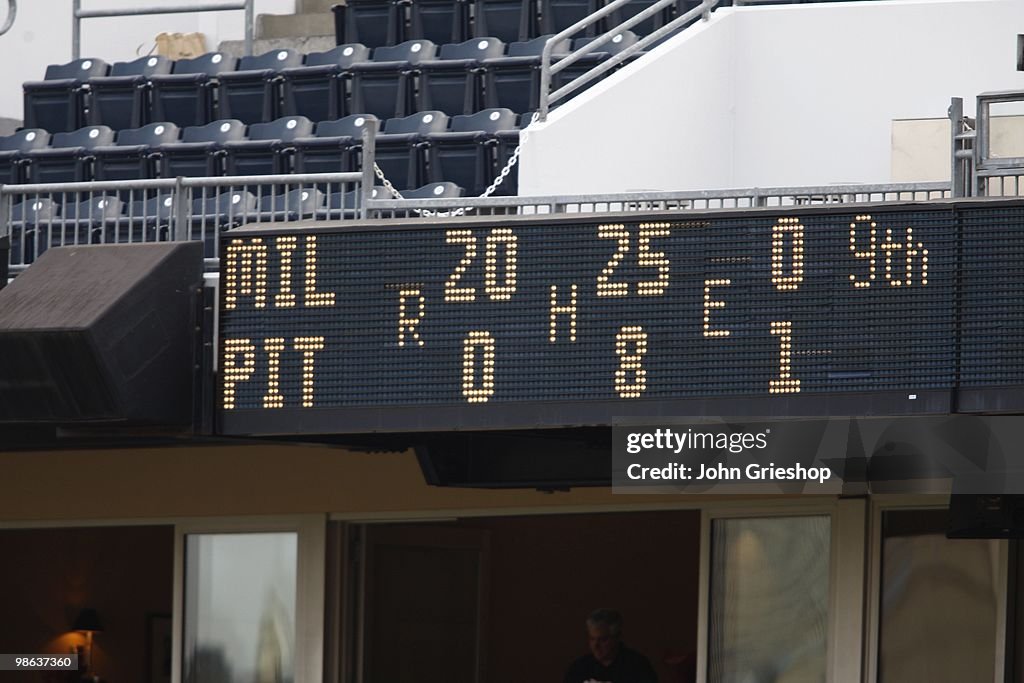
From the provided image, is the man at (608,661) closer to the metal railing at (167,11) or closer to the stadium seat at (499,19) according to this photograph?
the stadium seat at (499,19)

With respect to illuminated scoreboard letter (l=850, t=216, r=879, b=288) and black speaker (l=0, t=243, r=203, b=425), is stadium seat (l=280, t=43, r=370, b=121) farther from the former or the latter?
illuminated scoreboard letter (l=850, t=216, r=879, b=288)

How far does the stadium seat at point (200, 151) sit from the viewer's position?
11.9 meters

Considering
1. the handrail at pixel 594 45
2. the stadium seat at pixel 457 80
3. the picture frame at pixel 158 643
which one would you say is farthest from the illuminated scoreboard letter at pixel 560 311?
the picture frame at pixel 158 643

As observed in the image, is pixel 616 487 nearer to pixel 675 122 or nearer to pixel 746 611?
pixel 746 611

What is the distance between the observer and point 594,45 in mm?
9469

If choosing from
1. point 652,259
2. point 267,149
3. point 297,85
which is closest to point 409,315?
point 652,259

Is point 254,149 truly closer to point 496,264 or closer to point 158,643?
point 158,643

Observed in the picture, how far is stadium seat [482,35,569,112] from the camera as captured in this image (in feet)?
38.7

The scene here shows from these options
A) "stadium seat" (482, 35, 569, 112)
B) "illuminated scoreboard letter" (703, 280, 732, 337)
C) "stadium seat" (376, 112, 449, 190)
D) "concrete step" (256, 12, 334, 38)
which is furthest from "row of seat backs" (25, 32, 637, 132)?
"illuminated scoreboard letter" (703, 280, 732, 337)

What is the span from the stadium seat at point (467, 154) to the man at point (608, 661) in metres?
3.20

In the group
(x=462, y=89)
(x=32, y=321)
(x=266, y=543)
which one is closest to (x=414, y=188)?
(x=462, y=89)

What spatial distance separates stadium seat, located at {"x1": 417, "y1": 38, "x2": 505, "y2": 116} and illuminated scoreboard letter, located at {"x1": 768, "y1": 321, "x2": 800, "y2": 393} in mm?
5351

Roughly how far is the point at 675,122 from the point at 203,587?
3.50 metres

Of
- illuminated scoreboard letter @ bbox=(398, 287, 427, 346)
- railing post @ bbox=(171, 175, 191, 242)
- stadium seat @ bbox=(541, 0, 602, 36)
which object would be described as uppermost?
stadium seat @ bbox=(541, 0, 602, 36)
